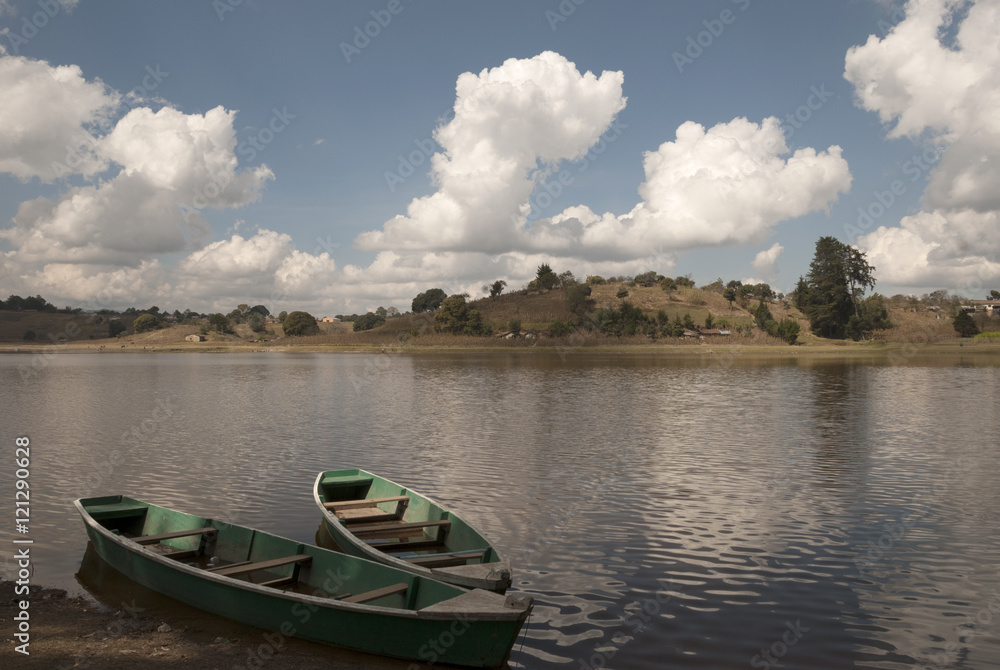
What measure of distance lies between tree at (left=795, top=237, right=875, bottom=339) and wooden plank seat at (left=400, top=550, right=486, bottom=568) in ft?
489

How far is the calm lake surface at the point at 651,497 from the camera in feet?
32.9

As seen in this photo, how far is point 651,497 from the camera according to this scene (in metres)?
18.1

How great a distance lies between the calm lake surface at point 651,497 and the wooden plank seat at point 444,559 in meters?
1.33

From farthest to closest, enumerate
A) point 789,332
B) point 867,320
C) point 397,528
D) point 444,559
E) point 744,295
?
point 744,295
point 867,320
point 789,332
point 397,528
point 444,559

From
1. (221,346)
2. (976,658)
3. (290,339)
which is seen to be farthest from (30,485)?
(290,339)

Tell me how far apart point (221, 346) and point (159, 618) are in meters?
179

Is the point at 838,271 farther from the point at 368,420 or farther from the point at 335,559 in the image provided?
the point at 335,559

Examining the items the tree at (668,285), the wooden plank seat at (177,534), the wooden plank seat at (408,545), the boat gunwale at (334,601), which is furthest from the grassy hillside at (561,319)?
the boat gunwale at (334,601)

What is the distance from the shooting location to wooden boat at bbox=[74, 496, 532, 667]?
8477mm

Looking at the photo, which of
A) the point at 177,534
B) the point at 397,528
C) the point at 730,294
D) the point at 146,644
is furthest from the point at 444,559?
the point at 730,294

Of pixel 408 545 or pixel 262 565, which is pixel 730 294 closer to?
pixel 408 545

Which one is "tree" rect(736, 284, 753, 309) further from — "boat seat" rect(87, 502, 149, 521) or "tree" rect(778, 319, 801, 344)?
"boat seat" rect(87, 502, 149, 521)

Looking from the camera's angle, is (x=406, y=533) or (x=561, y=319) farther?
(x=561, y=319)

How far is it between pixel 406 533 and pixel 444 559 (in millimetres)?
2562
